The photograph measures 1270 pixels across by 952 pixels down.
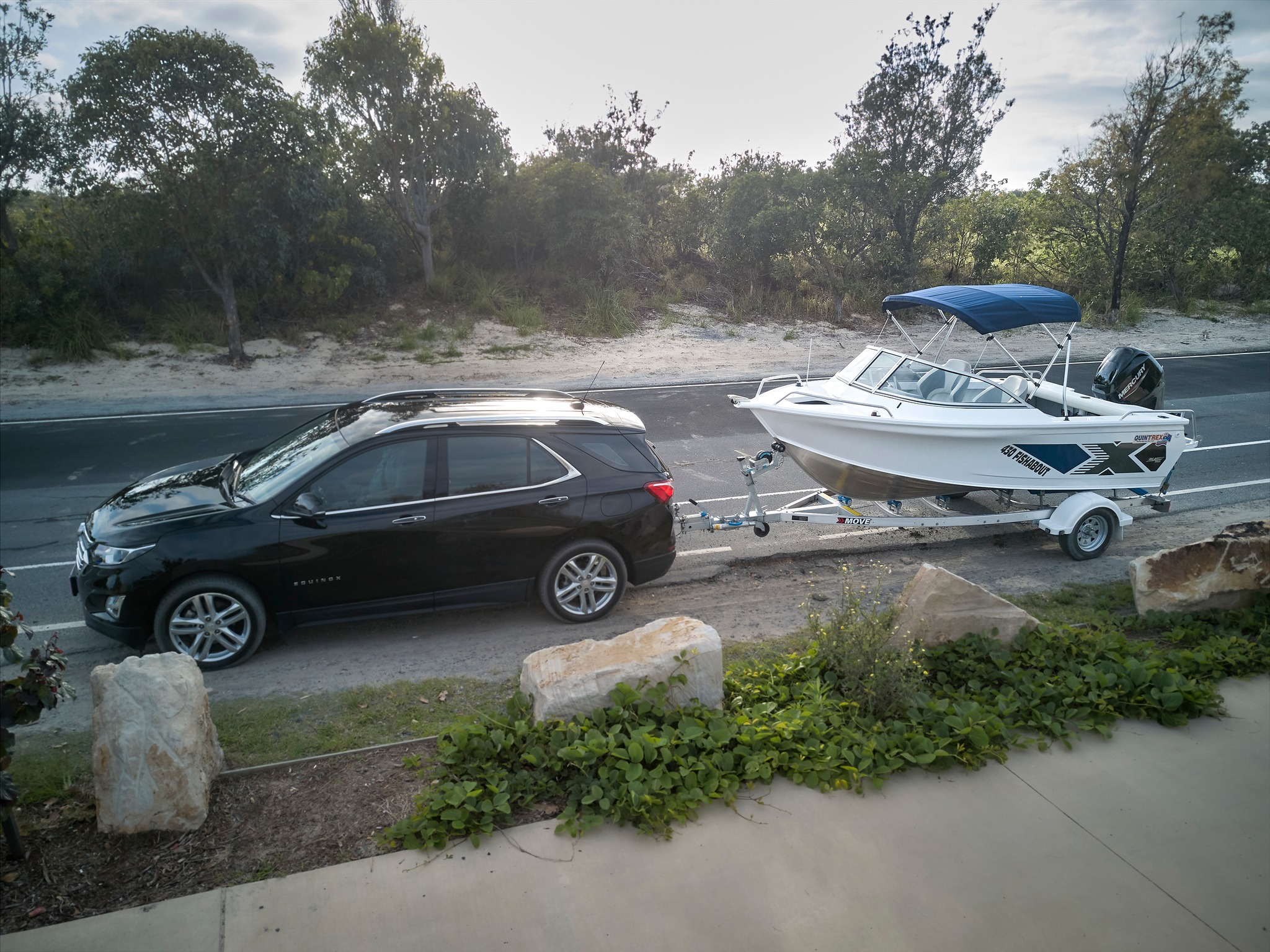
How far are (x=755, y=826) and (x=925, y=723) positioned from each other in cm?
136

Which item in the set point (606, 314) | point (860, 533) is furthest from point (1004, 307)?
A: point (606, 314)

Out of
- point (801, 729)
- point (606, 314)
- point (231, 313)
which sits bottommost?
point (801, 729)

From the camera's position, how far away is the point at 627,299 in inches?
893

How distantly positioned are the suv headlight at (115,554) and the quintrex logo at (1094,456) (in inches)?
284

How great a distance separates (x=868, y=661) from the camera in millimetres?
4965

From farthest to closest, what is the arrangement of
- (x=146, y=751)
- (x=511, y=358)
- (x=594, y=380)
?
(x=511, y=358)
(x=594, y=380)
(x=146, y=751)

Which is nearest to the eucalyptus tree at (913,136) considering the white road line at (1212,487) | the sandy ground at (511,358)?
the sandy ground at (511,358)

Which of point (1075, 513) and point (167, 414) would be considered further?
point (167, 414)

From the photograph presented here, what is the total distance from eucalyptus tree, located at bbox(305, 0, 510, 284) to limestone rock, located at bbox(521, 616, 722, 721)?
18.5 metres

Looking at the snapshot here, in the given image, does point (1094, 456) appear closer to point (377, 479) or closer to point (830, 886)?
point (830, 886)

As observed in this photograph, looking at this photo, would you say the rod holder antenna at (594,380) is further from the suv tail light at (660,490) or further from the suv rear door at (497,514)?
the suv rear door at (497,514)

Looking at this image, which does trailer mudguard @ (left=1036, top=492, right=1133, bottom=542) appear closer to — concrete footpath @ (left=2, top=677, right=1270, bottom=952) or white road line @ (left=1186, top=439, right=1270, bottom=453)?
concrete footpath @ (left=2, top=677, right=1270, bottom=952)

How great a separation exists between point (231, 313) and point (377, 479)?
13.7 meters

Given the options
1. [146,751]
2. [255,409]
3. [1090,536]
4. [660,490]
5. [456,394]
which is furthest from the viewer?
[255,409]
